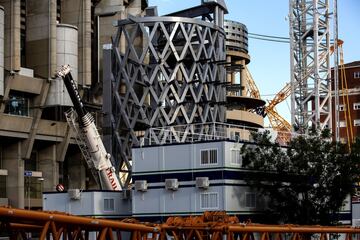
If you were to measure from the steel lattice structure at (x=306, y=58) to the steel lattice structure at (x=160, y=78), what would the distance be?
1140 centimetres

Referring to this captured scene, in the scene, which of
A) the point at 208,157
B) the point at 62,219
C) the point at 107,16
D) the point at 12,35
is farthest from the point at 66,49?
the point at 62,219

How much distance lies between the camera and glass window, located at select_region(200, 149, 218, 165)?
63875 millimetres

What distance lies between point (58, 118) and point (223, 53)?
25.3 metres

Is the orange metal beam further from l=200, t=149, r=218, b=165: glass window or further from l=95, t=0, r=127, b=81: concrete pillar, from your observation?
l=95, t=0, r=127, b=81: concrete pillar

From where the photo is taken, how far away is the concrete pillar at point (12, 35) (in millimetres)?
99125

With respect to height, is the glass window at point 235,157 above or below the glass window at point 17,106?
below

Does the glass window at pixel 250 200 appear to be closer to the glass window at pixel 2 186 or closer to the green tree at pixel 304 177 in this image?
the green tree at pixel 304 177

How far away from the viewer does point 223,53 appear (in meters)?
107

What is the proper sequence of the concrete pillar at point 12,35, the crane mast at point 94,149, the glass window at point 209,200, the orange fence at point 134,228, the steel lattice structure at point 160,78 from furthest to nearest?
the concrete pillar at point 12,35, the steel lattice structure at point 160,78, the crane mast at point 94,149, the glass window at point 209,200, the orange fence at point 134,228

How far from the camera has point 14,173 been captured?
10238 cm

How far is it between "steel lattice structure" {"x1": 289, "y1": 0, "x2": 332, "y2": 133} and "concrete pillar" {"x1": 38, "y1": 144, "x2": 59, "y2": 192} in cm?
3485

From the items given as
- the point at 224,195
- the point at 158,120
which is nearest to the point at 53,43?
the point at 158,120

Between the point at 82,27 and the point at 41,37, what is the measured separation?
26.0 ft

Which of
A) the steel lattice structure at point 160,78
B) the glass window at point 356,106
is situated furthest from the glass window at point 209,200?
the glass window at point 356,106
